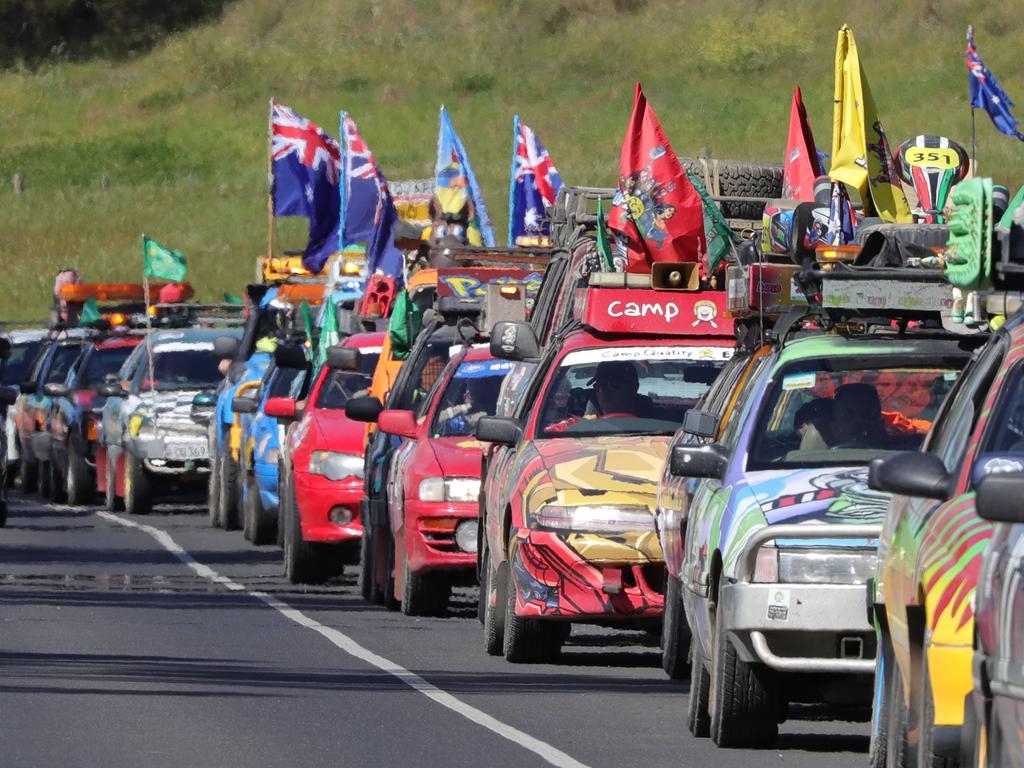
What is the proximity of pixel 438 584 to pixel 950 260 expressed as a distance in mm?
9420

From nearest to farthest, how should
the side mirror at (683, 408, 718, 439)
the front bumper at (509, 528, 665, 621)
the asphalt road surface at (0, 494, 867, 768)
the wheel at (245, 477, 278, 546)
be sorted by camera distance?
1. the asphalt road surface at (0, 494, 867, 768)
2. the side mirror at (683, 408, 718, 439)
3. the front bumper at (509, 528, 665, 621)
4. the wheel at (245, 477, 278, 546)

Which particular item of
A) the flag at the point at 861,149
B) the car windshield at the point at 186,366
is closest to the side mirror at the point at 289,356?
the car windshield at the point at 186,366

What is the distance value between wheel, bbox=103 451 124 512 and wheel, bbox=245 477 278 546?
5.73 metres

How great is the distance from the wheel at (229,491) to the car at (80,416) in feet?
15.6

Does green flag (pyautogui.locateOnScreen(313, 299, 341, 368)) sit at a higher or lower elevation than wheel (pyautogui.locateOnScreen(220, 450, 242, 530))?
higher

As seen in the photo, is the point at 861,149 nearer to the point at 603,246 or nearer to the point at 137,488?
the point at 603,246

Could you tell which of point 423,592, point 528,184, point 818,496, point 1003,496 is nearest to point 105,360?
point 528,184

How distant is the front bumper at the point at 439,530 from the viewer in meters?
18.0

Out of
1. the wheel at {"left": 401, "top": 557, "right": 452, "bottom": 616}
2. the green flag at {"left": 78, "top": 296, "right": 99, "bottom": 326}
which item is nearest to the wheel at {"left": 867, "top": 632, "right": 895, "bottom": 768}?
the wheel at {"left": 401, "top": 557, "right": 452, "bottom": 616}

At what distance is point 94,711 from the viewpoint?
13.0 m

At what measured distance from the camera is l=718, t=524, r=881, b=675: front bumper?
11188mm

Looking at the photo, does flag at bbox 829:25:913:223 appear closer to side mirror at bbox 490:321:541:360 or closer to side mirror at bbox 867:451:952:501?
side mirror at bbox 490:321:541:360

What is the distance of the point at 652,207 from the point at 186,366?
49.2 ft

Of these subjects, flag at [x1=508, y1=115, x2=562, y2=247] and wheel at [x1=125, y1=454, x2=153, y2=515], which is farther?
flag at [x1=508, y1=115, x2=562, y2=247]
